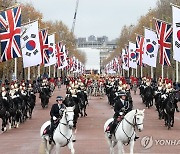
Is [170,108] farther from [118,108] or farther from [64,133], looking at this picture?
[64,133]

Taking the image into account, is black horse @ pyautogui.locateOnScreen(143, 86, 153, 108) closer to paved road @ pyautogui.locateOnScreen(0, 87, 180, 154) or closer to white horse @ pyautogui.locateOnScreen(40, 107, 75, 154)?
paved road @ pyautogui.locateOnScreen(0, 87, 180, 154)

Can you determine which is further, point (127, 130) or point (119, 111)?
point (119, 111)

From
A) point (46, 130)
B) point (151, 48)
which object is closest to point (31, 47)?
point (151, 48)

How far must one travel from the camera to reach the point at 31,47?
128 ft

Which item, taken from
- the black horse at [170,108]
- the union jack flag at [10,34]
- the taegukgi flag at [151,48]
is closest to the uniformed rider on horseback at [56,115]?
the black horse at [170,108]

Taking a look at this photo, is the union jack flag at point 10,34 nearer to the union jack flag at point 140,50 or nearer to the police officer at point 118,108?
the police officer at point 118,108

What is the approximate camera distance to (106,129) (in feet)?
56.8

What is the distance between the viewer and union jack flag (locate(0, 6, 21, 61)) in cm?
3131

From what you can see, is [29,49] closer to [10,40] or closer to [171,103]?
[10,40]

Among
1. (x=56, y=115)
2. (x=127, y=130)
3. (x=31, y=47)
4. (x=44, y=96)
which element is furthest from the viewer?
(x=44, y=96)

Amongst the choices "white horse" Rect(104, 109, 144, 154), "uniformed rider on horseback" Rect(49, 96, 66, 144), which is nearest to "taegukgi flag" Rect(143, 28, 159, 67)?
"uniformed rider on horseback" Rect(49, 96, 66, 144)

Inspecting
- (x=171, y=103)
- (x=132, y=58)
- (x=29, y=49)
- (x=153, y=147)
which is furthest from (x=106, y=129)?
(x=132, y=58)

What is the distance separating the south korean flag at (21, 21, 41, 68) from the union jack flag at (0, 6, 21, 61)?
6063mm

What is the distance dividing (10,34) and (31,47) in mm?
7194
